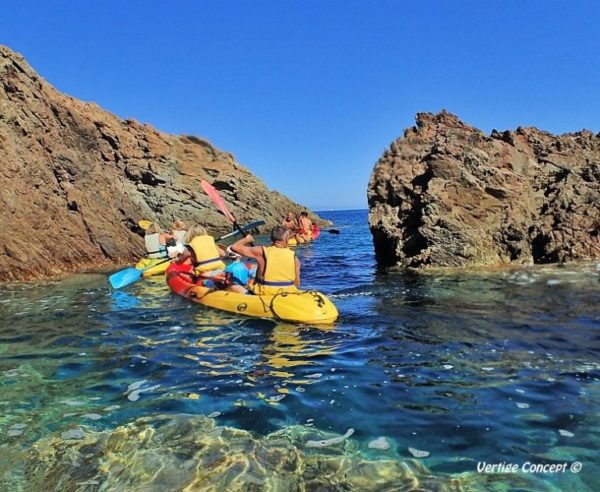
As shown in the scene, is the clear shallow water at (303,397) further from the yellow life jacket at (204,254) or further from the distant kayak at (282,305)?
the yellow life jacket at (204,254)

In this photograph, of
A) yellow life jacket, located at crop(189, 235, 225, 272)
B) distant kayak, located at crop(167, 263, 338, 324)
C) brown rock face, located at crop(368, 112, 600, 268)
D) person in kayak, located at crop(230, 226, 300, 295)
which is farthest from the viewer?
brown rock face, located at crop(368, 112, 600, 268)

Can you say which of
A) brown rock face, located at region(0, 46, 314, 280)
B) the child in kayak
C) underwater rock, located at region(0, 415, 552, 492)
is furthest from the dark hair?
the child in kayak

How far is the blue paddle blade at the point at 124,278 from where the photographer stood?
42.0ft

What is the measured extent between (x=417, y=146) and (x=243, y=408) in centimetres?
1506

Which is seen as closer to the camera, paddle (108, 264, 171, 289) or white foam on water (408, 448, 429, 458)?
white foam on water (408, 448, 429, 458)

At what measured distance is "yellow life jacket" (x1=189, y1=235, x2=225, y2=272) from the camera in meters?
11.4

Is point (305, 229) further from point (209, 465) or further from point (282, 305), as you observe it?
point (209, 465)

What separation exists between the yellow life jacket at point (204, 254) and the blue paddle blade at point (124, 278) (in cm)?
268

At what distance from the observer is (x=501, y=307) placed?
29.9 ft

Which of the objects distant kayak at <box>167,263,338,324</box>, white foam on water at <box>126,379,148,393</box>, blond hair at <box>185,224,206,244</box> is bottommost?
white foam on water at <box>126,379,148,393</box>

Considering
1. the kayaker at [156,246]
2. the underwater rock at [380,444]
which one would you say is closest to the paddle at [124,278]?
the kayaker at [156,246]

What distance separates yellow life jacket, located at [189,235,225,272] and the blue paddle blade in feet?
8.80

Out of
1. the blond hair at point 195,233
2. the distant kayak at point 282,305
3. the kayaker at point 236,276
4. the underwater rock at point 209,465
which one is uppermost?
the blond hair at point 195,233

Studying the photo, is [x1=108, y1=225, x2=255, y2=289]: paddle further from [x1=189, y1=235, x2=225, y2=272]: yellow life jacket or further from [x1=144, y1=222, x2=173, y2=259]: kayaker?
[x1=144, y1=222, x2=173, y2=259]: kayaker
